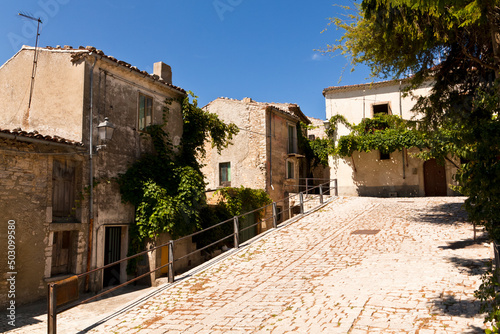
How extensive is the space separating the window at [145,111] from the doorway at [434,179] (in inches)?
682

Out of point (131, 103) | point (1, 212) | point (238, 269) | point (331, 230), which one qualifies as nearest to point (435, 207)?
point (331, 230)

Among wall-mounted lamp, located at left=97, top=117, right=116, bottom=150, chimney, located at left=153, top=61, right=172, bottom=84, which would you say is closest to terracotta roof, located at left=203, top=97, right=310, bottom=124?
chimney, located at left=153, top=61, right=172, bottom=84

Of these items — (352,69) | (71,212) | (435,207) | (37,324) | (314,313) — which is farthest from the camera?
(435,207)

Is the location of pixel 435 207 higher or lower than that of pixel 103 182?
lower

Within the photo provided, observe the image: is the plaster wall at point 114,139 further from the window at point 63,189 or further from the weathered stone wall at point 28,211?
the weathered stone wall at point 28,211

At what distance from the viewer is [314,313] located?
6578mm

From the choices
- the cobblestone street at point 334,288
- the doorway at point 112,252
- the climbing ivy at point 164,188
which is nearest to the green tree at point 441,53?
the cobblestone street at point 334,288

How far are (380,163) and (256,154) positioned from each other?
25.6ft

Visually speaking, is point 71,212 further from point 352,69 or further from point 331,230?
point 352,69

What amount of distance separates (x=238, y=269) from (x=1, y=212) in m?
5.90

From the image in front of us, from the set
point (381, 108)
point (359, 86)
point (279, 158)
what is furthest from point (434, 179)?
point (279, 158)

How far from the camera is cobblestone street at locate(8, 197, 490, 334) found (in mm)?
6098

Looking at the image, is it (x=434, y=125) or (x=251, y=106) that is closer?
(x=434, y=125)

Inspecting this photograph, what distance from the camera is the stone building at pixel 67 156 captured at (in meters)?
9.90
